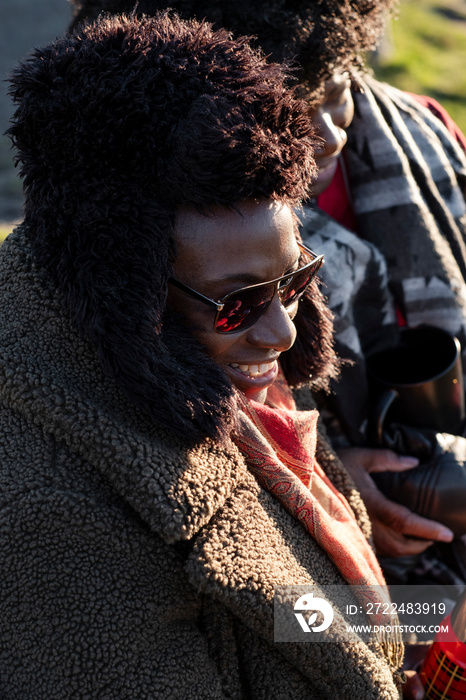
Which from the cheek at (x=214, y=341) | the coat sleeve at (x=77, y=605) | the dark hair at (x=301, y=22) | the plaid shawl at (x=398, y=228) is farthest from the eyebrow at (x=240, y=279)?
the plaid shawl at (x=398, y=228)

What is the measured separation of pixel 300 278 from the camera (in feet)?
4.94

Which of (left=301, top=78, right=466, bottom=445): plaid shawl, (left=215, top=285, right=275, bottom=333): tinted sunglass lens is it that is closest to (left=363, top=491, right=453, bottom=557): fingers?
(left=301, top=78, right=466, bottom=445): plaid shawl

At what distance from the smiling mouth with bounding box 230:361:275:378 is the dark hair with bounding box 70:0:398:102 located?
789 millimetres

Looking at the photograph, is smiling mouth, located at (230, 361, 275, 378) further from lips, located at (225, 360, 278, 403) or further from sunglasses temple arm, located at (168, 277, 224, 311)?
sunglasses temple arm, located at (168, 277, 224, 311)

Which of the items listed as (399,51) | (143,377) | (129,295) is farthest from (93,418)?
(399,51)

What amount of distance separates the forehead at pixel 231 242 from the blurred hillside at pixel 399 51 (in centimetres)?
568

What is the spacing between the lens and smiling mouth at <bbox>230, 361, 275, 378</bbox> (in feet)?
4.88

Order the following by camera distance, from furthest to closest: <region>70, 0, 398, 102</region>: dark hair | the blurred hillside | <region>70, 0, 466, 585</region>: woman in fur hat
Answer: the blurred hillside, <region>70, 0, 466, 585</region>: woman in fur hat, <region>70, 0, 398, 102</region>: dark hair

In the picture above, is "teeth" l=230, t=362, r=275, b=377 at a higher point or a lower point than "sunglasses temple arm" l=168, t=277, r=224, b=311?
lower

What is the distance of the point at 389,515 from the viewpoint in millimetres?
2135

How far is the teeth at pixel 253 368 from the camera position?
149 cm

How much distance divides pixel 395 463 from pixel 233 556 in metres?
1.03

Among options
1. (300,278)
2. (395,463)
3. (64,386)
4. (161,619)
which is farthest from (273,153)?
(395,463)

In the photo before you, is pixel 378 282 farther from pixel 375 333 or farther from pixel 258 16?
pixel 258 16
